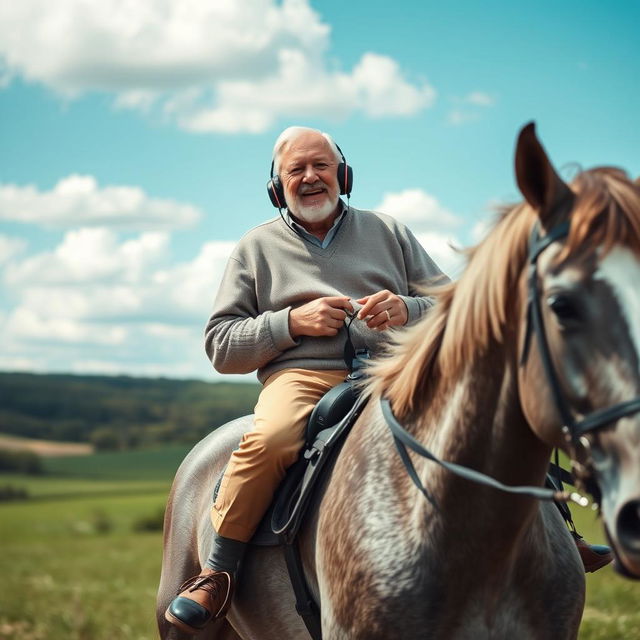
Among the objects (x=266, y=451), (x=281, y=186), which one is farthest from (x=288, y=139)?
(x=266, y=451)

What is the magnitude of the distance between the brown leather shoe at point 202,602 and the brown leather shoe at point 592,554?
1658 millimetres

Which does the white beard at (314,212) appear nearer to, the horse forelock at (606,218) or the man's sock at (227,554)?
the man's sock at (227,554)

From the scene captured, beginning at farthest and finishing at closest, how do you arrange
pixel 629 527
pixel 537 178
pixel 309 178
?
pixel 309 178 < pixel 537 178 < pixel 629 527

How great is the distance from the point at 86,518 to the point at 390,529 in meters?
52.9

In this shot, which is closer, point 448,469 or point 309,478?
point 448,469

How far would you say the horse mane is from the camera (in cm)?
274

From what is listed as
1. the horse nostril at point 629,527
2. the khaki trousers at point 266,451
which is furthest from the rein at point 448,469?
the khaki trousers at point 266,451

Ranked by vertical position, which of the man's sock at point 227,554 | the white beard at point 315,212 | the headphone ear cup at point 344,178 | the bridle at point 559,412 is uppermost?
the headphone ear cup at point 344,178

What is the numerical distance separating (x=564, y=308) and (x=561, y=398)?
0.88ft

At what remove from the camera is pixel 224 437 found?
545cm

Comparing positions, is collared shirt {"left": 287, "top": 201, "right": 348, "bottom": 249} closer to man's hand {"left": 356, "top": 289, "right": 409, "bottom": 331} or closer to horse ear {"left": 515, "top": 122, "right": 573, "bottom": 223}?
man's hand {"left": 356, "top": 289, "right": 409, "bottom": 331}

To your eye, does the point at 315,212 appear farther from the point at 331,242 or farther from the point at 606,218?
the point at 606,218

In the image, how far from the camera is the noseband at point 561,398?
2.58 meters

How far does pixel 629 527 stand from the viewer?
2570 mm
